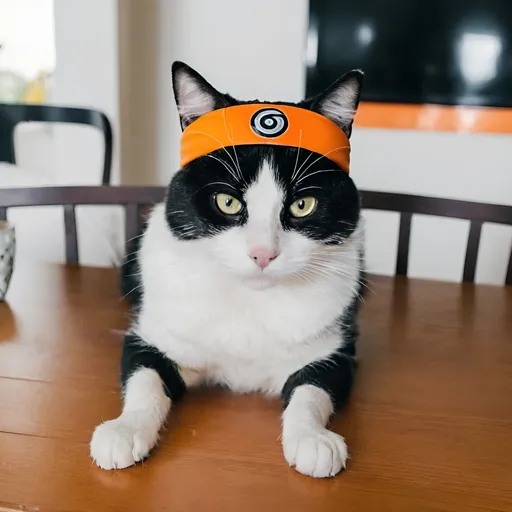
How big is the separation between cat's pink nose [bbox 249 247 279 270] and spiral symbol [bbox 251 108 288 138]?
0.47ft

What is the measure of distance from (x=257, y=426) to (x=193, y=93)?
1.43ft

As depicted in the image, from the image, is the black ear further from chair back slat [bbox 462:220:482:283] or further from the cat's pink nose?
chair back slat [bbox 462:220:482:283]

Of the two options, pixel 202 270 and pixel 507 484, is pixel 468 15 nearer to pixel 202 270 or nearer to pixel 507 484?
pixel 202 270

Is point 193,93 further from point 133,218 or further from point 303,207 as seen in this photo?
point 133,218

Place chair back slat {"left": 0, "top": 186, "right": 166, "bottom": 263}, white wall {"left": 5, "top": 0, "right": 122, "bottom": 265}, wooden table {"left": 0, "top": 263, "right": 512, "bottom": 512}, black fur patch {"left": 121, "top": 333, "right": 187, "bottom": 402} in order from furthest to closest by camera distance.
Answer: white wall {"left": 5, "top": 0, "right": 122, "bottom": 265} → chair back slat {"left": 0, "top": 186, "right": 166, "bottom": 263} → black fur patch {"left": 121, "top": 333, "right": 187, "bottom": 402} → wooden table {"left": 0, "top": 263, "right": 512, "bottom": 512}

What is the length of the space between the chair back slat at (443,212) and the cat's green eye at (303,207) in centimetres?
66

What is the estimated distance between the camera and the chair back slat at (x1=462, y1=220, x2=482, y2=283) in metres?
1.46

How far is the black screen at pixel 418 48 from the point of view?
218 centimetres

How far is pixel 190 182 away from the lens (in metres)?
0.88

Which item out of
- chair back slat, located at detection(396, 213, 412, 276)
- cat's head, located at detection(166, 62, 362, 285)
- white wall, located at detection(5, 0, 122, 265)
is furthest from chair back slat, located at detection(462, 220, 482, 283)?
white wall, located at detection(5, 0, 122, 265)

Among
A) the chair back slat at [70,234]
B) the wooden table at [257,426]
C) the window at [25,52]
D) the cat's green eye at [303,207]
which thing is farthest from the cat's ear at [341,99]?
the window at [25,52]

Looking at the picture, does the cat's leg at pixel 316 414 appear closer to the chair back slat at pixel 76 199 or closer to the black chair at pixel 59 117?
the chair back slat at pixel 76 199

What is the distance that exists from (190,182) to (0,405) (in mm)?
382

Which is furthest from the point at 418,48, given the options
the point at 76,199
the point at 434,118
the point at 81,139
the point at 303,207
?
the point at 303,207
